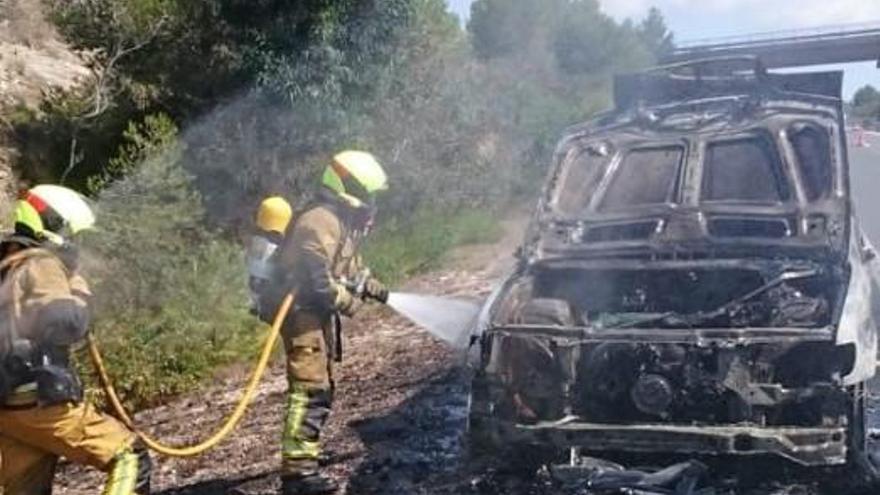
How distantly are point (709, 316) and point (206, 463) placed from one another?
3.40 metres

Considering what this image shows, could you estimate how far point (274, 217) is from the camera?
587 cm

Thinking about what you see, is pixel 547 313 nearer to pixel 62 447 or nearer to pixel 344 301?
pixel 344 301

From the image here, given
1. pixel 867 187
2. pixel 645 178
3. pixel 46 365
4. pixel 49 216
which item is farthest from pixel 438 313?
pixel 867 187

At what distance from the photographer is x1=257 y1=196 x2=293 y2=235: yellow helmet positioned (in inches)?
231

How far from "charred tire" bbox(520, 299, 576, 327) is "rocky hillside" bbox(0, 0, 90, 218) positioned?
1114 cm

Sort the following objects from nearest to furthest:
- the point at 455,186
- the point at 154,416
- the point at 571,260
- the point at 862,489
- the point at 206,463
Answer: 1. the point at 862,489
2. the point at 571,260
3. the point at 206,463
4. the point at 154,416
5. the point at 455,186

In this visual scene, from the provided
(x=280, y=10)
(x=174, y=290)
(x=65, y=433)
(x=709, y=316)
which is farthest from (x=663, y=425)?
(x=280, y=10)

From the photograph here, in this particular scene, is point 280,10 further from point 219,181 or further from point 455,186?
point 455,186

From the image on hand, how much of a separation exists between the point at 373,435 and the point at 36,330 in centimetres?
286

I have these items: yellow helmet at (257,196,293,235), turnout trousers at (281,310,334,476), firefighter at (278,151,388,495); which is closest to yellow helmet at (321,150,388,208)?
firefighter at (278,151,388,495)

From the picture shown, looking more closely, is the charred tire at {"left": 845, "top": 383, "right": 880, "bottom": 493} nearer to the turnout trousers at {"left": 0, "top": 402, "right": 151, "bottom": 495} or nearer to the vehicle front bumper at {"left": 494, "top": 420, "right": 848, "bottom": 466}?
the vehicle front bumper at {"left": 494, "top": 420, "right": 848, "bottom": 466}

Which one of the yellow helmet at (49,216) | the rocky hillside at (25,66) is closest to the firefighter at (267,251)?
the yellow helmet at (49,216)

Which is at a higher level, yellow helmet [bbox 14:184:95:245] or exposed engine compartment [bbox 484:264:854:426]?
yellow helmet [bbox 14:184:95:245]

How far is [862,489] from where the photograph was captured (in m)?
5.26
